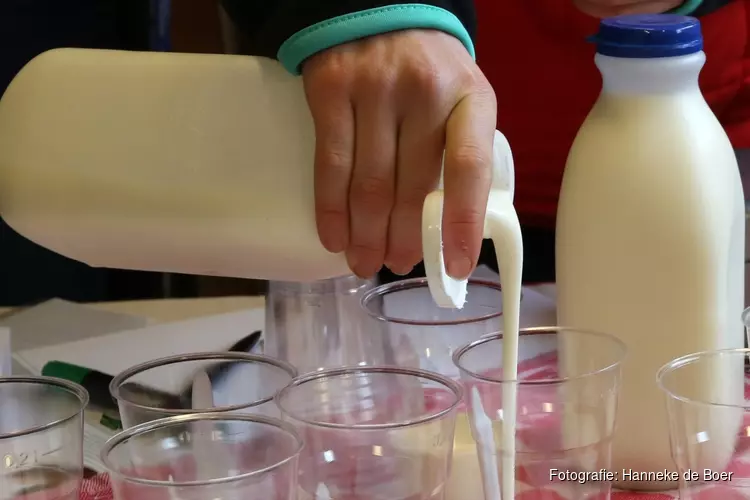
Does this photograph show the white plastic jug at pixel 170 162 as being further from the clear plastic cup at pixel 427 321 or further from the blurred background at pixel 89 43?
the blurred background at pixel 89 43

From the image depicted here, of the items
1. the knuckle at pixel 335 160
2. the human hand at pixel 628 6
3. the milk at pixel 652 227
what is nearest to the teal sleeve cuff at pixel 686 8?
the human hand at pixel 628 6

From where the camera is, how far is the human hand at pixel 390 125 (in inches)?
22.6

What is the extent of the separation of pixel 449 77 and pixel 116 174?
216mm

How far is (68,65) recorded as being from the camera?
2.16 ft

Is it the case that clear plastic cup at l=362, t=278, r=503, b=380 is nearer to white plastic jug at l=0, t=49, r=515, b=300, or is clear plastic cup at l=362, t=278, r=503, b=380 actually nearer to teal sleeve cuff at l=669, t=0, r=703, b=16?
white plastic jug at l=0, t=49, r=515, b=300

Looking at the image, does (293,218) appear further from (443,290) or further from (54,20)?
(54,20)

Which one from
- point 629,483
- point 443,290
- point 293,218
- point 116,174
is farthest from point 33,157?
point 629,483

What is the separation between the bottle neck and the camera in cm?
65

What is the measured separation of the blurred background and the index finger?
2.40 ft

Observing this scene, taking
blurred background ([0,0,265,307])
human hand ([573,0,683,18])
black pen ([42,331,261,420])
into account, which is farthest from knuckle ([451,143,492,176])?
blurred background ([0,0,265,307])

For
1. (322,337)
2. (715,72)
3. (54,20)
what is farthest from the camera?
(54,20)

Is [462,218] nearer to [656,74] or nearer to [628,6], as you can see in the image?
[656,74]

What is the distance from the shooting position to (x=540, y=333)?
660 mm

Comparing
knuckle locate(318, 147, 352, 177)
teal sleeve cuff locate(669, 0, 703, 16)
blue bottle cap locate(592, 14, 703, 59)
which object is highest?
teal sleeve cuff locate(669, 0, 703, 16)
